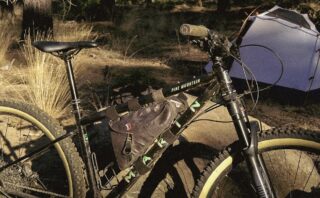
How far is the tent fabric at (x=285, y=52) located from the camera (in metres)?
7.68

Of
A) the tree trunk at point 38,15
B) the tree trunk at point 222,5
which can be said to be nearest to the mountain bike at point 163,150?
the tree trunk at point 38,15

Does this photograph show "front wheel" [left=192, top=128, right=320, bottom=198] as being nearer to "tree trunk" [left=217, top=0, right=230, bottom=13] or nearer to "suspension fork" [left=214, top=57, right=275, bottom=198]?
"suspension fork" [left=214, top=57, right=275, bottom=198]

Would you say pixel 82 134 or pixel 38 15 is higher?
pixel 38 15

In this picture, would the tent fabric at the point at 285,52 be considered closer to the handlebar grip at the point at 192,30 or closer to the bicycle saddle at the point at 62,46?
the bicycle saddle at the point at 62,46

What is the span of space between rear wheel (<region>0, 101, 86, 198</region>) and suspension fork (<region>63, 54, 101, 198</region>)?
0.14 metres

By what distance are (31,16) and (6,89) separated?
150 inches

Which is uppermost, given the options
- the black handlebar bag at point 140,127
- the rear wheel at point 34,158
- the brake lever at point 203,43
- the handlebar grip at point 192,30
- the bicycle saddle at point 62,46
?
the handlebar grip at point 192,30

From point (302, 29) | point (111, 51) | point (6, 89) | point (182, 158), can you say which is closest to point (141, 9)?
point (111, 51)

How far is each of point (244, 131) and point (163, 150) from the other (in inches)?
22.8

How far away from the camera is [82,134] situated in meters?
3.12

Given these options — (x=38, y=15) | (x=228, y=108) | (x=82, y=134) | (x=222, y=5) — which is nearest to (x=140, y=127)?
(x=82, y=134)

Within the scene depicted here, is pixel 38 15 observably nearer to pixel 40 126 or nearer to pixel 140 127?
pixel 40 126

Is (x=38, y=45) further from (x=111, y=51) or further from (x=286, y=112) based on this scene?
(x=111, y=51)

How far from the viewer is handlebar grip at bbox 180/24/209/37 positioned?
8.09ft
